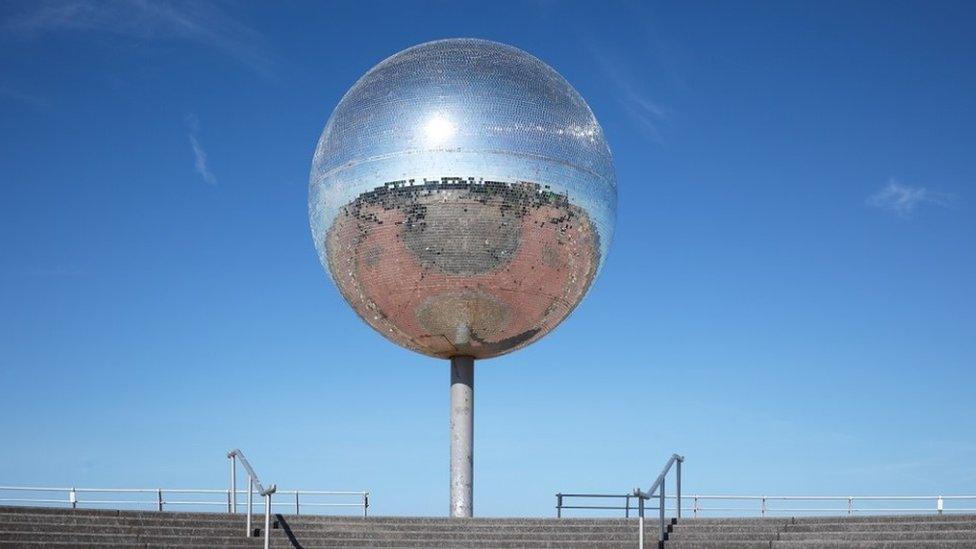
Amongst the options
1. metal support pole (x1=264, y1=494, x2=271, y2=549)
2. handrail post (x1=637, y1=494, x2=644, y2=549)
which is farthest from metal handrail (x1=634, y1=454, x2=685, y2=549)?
metal support pole (x1=264, y1=494, x2=271, y2=549)

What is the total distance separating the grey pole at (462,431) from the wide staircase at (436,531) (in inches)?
104

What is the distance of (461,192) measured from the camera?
18.1 meters

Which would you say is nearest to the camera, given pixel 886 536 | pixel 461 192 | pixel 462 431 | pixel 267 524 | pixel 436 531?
pixel 886 536

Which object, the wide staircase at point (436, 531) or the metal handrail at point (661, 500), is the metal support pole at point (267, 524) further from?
the metal handrail at point (661, 500)

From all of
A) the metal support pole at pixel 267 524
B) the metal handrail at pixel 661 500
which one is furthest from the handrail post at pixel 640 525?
the metal support pole at pixel 267 524

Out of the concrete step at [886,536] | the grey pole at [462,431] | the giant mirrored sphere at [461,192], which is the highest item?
the giant mirrored sphere at [461,192]

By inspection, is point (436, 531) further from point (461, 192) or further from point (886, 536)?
point (886, 536)

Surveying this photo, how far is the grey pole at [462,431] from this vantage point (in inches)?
794

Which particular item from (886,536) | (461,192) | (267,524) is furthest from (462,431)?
(886,536)

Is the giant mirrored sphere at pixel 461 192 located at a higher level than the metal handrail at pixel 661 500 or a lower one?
higher

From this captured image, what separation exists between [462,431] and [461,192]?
173 inches

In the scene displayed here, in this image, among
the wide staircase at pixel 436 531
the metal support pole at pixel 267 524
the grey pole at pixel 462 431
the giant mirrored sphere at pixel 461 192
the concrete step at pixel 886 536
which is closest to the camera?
the concrete step at pixel 886 536

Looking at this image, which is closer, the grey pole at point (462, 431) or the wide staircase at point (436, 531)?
the wide staircase at point (436, 531)

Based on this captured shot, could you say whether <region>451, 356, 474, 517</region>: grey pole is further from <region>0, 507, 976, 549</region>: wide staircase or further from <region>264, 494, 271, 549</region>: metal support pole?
<region>264, 494, 271, 549</region>: metal support pole
